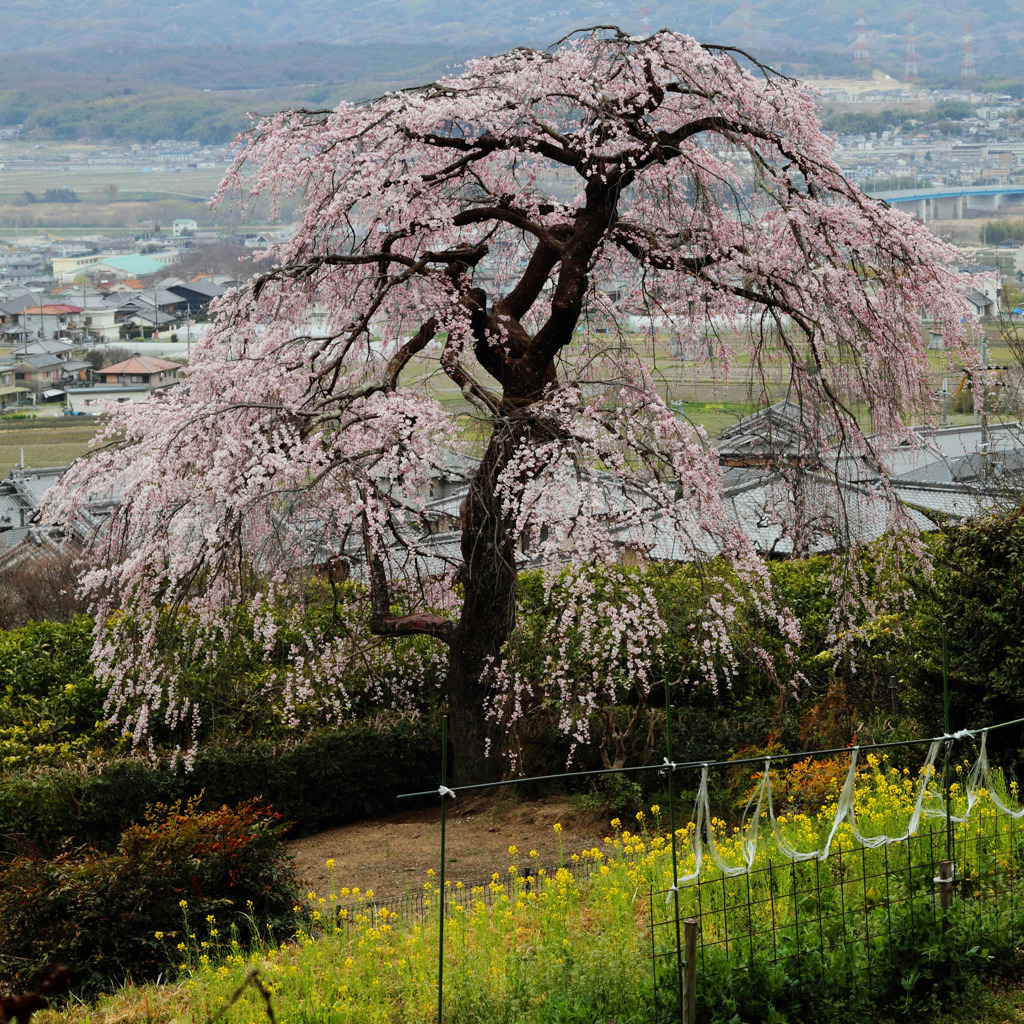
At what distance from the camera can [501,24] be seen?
479ft

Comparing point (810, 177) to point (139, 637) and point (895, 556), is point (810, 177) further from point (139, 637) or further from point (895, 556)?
point (139, 637)

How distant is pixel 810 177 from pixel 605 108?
148cm

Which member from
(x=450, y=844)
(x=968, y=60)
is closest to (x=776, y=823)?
(x=450, y=844)

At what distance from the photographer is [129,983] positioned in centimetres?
467

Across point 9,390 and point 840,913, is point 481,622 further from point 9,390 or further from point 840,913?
point 9,390

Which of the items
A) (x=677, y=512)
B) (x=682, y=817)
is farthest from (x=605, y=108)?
(x=682, y=817)

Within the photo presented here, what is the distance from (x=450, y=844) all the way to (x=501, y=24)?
154 metres

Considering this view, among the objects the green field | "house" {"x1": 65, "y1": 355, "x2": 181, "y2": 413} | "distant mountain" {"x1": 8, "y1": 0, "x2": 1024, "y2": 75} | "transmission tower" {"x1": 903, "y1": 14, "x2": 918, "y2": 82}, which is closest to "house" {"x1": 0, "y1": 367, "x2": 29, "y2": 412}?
the green field


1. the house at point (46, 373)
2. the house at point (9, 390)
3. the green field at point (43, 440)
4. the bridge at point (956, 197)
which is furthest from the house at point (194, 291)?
the bridge at point (956, 197)

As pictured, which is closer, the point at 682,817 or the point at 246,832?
the point at 246,832

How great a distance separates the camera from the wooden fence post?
10.8ft

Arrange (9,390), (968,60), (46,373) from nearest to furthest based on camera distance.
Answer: (9,390) < (46,373) < (968,60)

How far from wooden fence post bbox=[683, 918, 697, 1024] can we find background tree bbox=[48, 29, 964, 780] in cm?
337

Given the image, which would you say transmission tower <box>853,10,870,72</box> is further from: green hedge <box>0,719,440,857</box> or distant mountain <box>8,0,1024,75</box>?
green hedge <box>0,719,440,857</box>
